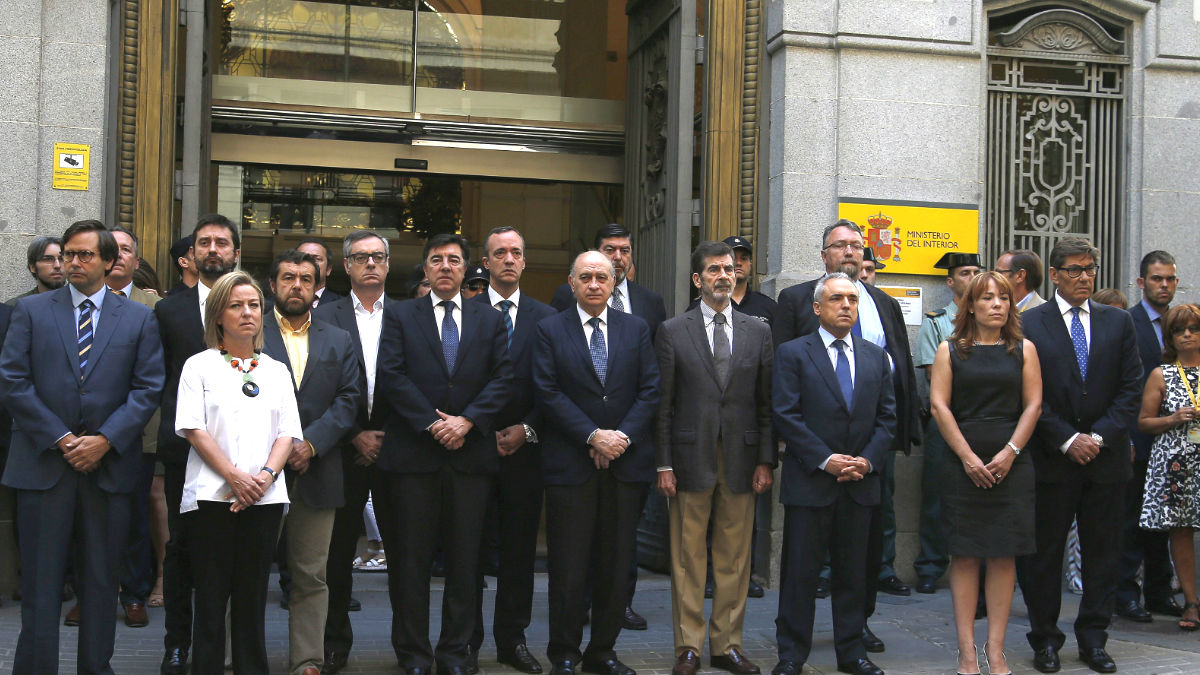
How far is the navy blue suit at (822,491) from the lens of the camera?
6.59 m

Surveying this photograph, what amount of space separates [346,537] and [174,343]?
131cm

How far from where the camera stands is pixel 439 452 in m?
6.47

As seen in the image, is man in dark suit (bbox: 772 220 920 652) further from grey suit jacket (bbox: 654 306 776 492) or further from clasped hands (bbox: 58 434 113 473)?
clasped hands (bbox: 58 434 113 473)

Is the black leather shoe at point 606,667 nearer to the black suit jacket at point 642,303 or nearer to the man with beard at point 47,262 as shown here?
the black suit jacket at point 642,303

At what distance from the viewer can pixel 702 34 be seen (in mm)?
9609

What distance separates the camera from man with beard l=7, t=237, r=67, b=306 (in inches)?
304

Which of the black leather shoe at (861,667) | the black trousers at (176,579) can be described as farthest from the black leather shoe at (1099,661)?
the black trousers at (176,579)

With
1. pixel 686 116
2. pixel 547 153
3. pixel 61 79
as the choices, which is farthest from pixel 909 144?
pixel 61 79

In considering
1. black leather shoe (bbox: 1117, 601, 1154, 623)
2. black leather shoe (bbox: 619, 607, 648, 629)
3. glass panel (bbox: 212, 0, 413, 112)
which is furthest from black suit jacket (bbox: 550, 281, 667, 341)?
glass panel (bbox: 212, 0, 413, 112)

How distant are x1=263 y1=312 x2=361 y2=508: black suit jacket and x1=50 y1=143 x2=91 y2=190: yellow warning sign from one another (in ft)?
9.16

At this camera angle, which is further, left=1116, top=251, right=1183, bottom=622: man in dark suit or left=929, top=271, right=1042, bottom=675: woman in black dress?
left=1116, top=251, right=1183, bottom=622: man in dark suit

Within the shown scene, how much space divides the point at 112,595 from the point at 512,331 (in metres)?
2.39

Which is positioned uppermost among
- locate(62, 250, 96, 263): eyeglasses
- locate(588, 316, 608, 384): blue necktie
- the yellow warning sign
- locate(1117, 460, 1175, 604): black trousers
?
the yellow warning sign

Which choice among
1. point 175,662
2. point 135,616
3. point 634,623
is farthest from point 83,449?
point 634,623
